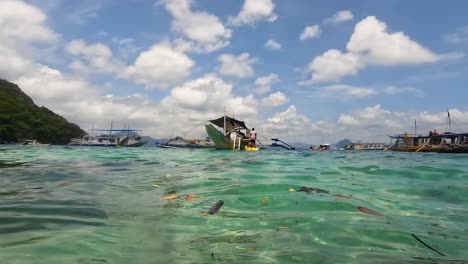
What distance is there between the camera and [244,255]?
382cm

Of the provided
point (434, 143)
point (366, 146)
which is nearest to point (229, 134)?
point (434, 143)

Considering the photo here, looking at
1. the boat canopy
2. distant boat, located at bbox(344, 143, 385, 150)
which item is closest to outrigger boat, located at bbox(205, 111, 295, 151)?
the boat canopy

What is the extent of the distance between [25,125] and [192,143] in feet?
168

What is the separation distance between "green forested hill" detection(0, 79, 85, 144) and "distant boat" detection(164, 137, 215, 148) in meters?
41.2

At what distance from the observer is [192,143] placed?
283ft

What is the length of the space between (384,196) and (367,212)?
2.26 meters

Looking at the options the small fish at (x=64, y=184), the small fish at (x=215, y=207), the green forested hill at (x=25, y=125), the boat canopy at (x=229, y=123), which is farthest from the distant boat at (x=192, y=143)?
the small fish at (x=215, y=207)

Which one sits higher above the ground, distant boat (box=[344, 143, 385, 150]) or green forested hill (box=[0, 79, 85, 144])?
green forested hill (box=[0, 79, 85, 144])

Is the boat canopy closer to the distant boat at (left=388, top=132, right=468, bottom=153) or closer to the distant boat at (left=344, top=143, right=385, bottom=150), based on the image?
the distant boat at (left=388, top=132, right=468, bottom=153)

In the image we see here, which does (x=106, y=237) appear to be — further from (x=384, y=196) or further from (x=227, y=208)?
(x=384, y=196)

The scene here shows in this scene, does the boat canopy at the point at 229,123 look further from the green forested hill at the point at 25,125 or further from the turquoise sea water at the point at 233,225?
the green forested hill at the point at 25,125

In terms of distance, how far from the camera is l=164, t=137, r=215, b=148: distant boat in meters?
81.1

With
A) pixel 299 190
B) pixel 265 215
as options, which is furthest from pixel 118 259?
pixel 299 190

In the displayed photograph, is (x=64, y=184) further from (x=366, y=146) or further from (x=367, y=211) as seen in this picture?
(x=366, y=146)
